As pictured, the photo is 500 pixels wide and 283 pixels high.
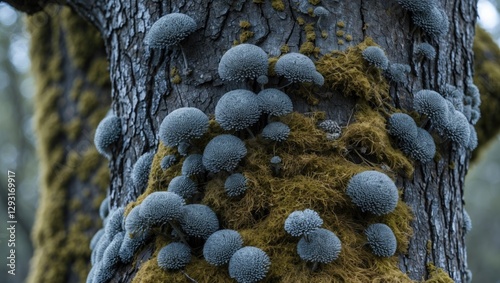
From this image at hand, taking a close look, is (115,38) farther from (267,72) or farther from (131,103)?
(267,72)

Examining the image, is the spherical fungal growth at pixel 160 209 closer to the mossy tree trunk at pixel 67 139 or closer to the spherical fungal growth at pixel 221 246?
the spherical fungal growth at pixel 221 246

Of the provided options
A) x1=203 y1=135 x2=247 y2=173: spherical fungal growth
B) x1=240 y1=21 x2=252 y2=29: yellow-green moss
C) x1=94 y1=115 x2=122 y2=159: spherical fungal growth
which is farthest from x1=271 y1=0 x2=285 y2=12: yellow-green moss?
x1=94 y1=115 x2=122 y2=159: spherical fungal growth

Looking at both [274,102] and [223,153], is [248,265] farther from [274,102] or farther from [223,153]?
[274,102]

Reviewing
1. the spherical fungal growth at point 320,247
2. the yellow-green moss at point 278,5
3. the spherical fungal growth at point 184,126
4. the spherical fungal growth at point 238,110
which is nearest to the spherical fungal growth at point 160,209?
the spherical fungal growth at point 184,126

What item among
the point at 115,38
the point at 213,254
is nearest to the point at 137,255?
the point at 213,254

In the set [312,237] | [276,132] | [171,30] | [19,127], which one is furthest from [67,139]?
[19,127]

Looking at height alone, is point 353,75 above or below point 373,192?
above

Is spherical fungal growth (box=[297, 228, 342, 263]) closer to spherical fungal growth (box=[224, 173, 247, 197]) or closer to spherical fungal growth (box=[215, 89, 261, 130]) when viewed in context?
spherical fungal growth (box=[224, 173, 247, 197])
